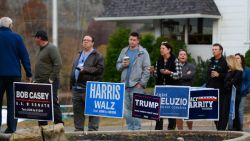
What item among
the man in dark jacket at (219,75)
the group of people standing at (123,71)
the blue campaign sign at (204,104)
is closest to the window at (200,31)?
the group of people standing at (123,71)

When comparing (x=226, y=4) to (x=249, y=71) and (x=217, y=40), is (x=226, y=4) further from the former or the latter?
(x=249, y=71)

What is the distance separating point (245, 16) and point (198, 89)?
13355mm

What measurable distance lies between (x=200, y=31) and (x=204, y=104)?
611 inches

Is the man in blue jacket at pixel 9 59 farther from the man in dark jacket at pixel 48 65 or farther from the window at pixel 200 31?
the window at pixel 200 31

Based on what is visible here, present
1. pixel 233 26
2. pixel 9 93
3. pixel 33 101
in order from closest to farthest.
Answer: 1. pixel 33 101
2. pixel 9 93
3. pixel 233 26

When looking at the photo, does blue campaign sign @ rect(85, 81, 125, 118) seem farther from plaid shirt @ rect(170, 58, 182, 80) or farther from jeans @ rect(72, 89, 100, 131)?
plaid shirt @ rect(170, 58, 182, 80)

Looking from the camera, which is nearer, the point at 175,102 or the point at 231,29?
the point at 175,102

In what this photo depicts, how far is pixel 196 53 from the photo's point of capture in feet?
91.8

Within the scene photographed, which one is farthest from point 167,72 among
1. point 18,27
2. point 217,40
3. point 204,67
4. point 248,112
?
point 18,27

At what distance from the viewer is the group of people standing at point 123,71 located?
12461 millimetres

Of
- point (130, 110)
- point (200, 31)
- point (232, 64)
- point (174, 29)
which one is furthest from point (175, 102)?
point (174, 29)

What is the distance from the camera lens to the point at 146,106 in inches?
472

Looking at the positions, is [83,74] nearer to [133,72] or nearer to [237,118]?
[133,72]

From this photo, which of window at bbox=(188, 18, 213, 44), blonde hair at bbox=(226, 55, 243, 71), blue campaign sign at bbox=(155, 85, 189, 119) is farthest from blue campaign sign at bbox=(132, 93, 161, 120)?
window at bbox=(188, 18, 213, 44)
